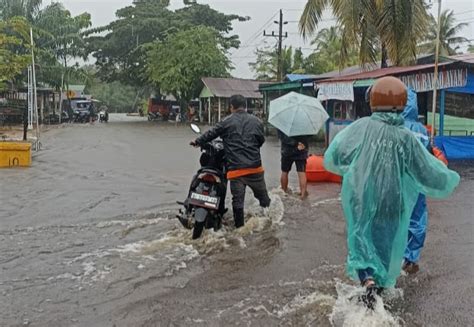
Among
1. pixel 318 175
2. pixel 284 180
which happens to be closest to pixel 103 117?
pixel 318 175

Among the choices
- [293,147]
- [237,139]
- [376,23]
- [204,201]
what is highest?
[376,23]

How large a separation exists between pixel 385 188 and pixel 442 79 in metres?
11.1

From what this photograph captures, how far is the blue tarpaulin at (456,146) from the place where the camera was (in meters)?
14.5

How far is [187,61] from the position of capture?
42.3 metres

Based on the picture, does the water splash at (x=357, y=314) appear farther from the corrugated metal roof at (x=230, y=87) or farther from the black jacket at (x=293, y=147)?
the corrugated metal roof at (x=230, y=87)

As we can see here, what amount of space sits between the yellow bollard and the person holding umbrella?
7.04 meters

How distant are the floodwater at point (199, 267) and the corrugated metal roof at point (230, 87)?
29.9 meters

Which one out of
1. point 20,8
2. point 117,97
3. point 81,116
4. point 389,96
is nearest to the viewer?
point 389,96

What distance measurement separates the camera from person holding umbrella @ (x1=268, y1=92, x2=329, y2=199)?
8.72 metres

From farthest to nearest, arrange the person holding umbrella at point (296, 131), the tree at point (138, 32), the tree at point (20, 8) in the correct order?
the tree at point (138, 32) → the tree at point (20, 8) → the person holding umbrella at point (296, 131)

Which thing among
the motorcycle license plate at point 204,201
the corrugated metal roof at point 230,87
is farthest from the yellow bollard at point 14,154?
the corrugated metal roof at point 230,87

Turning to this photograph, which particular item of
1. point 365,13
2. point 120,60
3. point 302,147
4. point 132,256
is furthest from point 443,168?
point 120,60

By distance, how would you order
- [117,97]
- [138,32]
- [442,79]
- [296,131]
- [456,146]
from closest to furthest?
[296,131] → [442,79] → [456,146] → [138,32] → [117,97]

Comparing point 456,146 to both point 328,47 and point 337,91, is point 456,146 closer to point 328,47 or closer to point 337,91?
point 337,91
